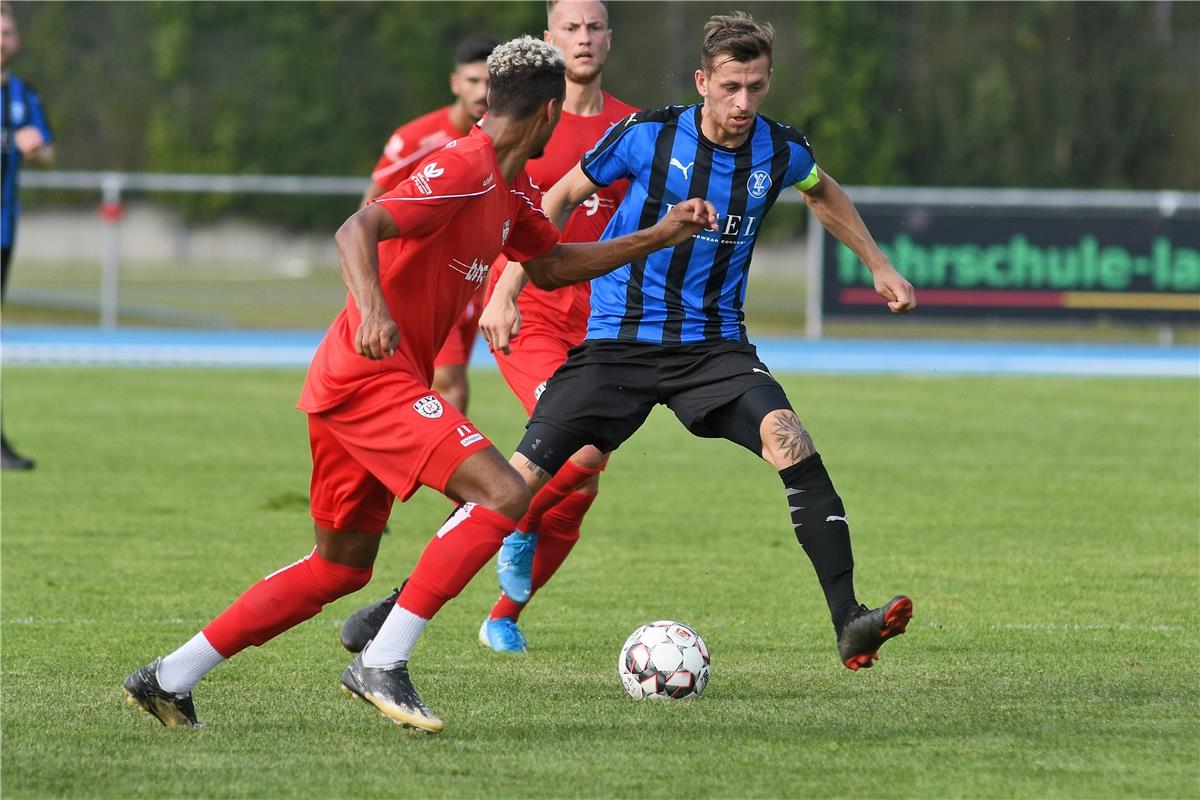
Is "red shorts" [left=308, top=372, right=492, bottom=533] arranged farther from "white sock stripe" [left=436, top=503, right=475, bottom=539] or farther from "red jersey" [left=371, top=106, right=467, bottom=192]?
"red jersey" [left=371, top=106, right=467, bottom=192]

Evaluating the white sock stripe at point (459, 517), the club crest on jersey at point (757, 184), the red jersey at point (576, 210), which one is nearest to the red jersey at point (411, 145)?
the red jersey at point (576, 210)

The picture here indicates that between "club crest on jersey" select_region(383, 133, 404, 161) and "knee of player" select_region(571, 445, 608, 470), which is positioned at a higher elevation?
"club crest on jersey" select_region(383, 133, 404, 161)

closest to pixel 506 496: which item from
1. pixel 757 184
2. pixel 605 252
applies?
pixel 605 252

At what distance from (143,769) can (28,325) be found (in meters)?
21.9

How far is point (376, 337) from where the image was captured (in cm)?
461

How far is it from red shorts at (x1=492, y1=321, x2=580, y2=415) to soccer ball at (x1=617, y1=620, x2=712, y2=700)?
1433 millimetres

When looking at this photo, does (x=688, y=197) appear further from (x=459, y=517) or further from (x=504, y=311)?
(x=459, y=517)

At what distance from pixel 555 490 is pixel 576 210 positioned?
1.20 meters

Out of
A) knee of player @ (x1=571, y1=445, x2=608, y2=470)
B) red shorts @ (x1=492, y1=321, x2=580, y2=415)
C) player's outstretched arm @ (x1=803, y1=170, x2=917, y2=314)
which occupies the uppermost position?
player's outstretched arm @ (x1=803, y1=170, x2=917, y2=314)

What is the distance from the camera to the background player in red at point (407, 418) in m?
4.88

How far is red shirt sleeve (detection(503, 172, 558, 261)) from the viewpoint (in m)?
5.37

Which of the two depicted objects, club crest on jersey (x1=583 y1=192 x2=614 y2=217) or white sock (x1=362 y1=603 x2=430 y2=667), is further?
club crest on jersey (x1=583 y1=192 x2=614 y2=217)

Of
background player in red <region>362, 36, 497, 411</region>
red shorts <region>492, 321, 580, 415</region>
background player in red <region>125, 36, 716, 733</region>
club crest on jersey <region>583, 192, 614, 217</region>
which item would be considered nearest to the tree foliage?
background player in red <region>362, 36, 497, 411</region>

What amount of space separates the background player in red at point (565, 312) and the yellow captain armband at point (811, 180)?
88cm
